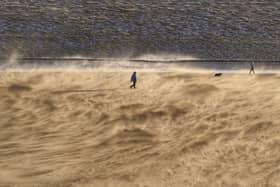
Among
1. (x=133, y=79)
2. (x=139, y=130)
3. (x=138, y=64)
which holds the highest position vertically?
(x=138, y=64)

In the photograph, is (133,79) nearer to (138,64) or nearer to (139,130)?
(138,64)

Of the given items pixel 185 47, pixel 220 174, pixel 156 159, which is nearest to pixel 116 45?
pixel 185 47

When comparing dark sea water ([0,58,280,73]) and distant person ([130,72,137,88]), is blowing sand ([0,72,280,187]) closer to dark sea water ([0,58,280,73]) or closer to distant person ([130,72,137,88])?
distant person ([130,72,137,88])

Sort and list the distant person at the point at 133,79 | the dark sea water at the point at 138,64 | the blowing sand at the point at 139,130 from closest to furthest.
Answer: the blowing sand at the point at 139,130 → the distant person at the point at 133,79 → the dark sea water at the point at 138,64

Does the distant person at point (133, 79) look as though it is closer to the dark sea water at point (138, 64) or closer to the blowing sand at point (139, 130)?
the blowing sand at point (139, 130)

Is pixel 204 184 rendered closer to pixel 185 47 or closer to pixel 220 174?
pixel 220 174

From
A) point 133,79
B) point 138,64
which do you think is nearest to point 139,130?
point 133,79

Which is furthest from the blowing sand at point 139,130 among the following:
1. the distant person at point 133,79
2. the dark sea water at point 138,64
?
the dark sea water at point 138,64

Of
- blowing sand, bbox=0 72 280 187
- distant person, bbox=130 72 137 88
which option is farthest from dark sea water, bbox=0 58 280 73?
distant person, bbox=130 72 137 88
